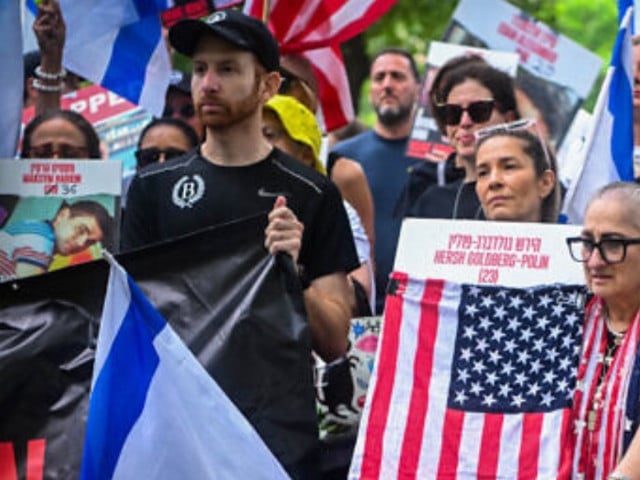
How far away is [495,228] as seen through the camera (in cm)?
673

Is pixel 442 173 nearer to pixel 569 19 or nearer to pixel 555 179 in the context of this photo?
pixel 555 179

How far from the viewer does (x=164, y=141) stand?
30.3ft

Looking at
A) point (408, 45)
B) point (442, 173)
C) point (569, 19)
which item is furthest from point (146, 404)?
point (569, 19)

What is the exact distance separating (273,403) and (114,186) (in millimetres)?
1608

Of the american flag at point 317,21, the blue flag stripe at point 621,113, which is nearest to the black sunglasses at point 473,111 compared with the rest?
the blue flag stripe at point 621,113

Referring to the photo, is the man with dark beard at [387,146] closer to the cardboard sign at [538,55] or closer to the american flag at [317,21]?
the cardboard sign at [538,55]

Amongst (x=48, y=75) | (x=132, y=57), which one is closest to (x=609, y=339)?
(x=132, y=57)

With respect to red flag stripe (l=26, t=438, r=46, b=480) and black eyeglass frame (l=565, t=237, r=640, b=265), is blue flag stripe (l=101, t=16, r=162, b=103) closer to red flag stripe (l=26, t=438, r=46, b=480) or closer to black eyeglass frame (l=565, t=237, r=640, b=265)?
red flag stripe (l=26, t=438, r=46, b=480)

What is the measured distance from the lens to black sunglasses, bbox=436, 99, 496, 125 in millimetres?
8500

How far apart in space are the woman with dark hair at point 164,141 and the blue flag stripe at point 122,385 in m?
2.87

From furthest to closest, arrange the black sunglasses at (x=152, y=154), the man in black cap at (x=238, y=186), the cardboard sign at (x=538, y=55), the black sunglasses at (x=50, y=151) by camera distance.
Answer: the cardboard sign at (x=538, y=55) < the black sunglasses at (x=152, y=154) < the black sunglasses at (x=50, y=151) < the man in black cap at (x=238, y=186)

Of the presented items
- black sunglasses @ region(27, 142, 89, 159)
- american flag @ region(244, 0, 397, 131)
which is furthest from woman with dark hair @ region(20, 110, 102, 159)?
american flag @ region(244, 0, 397, 131)

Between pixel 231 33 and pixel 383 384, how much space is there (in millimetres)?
1322

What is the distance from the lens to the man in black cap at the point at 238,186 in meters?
6.61
